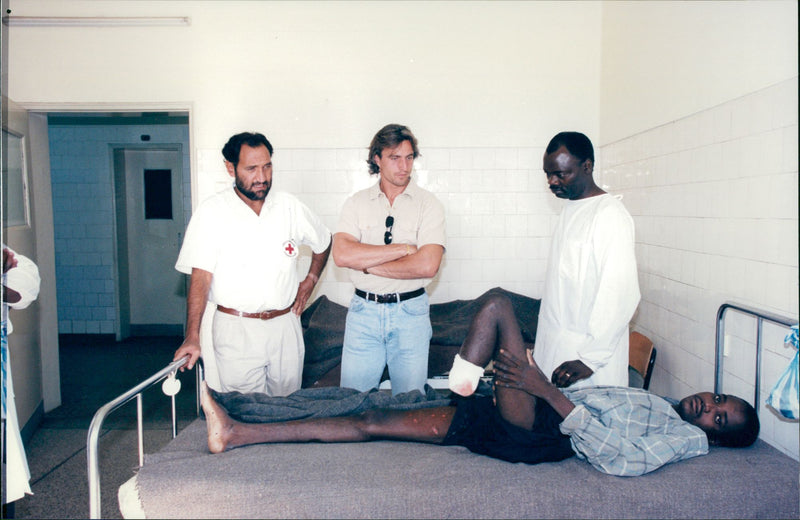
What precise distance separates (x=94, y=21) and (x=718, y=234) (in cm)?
438

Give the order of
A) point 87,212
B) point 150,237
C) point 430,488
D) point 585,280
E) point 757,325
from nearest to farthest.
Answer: point 430,488 → point 757,325 → point 585,280 → point 87,212 → point 150,237

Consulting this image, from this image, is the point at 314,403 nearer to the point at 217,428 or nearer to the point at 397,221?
the point at 217,428

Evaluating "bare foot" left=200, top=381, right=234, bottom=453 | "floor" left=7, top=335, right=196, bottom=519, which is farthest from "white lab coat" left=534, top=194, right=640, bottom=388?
"floor" left=7, top=335, right=196, bottom=519

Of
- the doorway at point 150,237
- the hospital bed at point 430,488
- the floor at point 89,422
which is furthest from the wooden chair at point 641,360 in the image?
the doorway at point 150,237

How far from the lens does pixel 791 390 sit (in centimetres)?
173

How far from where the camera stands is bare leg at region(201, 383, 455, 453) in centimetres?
222

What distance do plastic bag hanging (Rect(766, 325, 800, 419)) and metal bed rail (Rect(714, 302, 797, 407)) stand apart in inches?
22.6

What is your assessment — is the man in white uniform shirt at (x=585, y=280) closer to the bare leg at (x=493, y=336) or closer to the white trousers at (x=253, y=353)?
the bare leg at (x=493, y=336)

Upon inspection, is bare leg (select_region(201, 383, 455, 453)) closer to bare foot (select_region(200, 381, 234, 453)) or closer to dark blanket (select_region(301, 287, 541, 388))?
bare foot (select_region(200, 381, 234, 453))

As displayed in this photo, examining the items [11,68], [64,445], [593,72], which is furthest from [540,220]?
[11,68]

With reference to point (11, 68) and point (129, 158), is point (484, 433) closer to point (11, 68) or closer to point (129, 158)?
point (11, 68)

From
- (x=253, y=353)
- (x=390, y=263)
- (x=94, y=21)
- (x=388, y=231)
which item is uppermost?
(x=94, y=21)

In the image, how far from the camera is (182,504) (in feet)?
6.28

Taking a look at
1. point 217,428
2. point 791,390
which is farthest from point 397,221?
point 791,390
